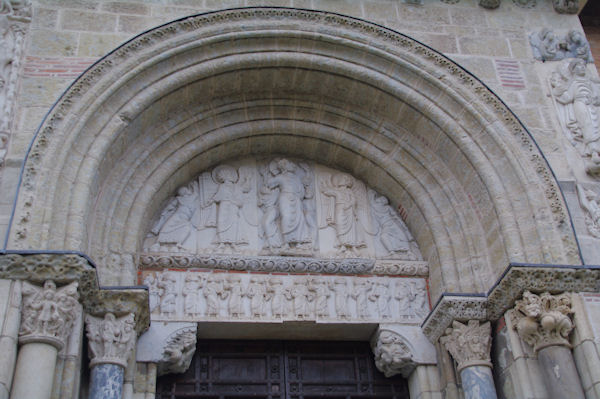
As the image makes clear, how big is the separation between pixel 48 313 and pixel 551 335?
13.5ft

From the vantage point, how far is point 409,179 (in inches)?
305

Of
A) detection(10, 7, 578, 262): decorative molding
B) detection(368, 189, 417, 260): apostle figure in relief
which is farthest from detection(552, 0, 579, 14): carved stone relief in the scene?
detection(368, 189, 417, 260): apostle figure in relief

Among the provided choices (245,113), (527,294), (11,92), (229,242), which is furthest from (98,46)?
(527,294)

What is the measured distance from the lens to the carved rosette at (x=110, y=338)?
595cm

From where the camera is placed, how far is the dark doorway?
6918 millimetres

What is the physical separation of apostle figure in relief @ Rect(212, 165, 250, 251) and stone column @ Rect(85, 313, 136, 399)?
1572 mm

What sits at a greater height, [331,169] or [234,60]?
[234,60]

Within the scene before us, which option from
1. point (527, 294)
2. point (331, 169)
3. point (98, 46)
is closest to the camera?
point (527, 294)

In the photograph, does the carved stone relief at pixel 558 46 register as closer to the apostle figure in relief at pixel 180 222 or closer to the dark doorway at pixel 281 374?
the dark doorway at pixel 281 374

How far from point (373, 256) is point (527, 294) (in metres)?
1.86

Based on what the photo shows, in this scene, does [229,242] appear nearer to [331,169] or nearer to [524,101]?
[331,169]

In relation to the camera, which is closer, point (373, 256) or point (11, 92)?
point (11, 92)

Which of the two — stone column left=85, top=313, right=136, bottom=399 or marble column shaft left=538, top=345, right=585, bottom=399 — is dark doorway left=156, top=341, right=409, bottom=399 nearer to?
stone column left=85, top=313, right=136, bottom=399

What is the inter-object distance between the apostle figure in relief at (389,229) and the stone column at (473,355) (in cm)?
124
